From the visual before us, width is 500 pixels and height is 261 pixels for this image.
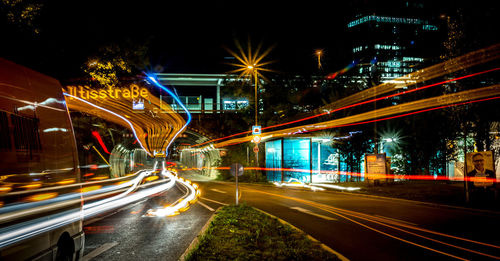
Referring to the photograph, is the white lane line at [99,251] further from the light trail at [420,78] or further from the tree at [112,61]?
the light trail at [420,78]

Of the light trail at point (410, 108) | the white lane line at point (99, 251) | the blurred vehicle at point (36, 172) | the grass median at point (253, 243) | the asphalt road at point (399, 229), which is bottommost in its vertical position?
the asphalt road at point (399, 229)

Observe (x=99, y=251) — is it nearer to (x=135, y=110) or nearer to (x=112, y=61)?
(x=112, y=61)

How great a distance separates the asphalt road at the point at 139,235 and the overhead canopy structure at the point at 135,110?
34.7 ft

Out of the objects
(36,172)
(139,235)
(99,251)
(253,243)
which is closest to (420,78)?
(253,243)

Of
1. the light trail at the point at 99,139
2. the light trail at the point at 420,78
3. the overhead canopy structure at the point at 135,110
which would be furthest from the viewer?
the light trail at the point at 99,139

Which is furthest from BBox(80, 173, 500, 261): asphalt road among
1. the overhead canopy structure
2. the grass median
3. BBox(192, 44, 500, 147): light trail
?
the overhead canopy structure

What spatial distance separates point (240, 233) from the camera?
329 inches

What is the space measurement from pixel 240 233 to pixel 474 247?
17.8 ft

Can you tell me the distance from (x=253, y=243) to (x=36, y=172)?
180 inches

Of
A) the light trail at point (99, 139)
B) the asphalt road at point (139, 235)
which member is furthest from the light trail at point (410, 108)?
the light trail at point (99, 139)

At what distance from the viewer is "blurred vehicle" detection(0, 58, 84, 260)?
152 inches

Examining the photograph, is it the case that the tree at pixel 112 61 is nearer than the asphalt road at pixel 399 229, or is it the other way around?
the asphalt road at pixel 399 229

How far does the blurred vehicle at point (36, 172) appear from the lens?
12.7 feet

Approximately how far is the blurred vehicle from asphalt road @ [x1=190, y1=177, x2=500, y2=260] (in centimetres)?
531
